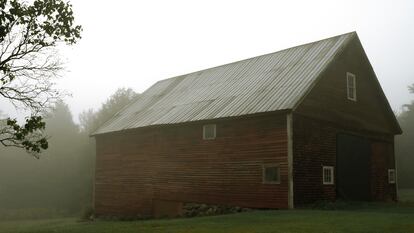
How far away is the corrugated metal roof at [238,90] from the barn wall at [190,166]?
2.23 ft

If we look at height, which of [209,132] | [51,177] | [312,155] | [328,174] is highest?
[209,132]

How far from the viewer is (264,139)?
22.0 meters

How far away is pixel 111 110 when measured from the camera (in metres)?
60.7

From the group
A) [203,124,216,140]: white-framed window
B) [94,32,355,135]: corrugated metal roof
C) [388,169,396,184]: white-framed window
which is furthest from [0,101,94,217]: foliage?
[388,169,396,184]: white-framed window

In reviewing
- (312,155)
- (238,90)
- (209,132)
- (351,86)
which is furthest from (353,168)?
(209,132)

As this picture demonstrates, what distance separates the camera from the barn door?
2380cm

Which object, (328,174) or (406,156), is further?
(406,156)

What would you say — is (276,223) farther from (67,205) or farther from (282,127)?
(67,205)

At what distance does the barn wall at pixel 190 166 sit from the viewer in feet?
71.5

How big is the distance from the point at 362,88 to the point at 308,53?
382cm

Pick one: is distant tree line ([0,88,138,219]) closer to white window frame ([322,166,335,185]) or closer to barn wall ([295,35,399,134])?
barn wall ([295,35,399,134])

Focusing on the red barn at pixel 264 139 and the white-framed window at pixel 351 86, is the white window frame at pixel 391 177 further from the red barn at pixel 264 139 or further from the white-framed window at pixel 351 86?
the white-framed window at pixel 351 86

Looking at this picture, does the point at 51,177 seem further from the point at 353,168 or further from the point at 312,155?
the point at 312,155

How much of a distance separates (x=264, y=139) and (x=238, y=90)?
4975 millimetres
